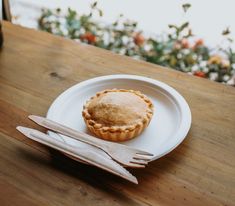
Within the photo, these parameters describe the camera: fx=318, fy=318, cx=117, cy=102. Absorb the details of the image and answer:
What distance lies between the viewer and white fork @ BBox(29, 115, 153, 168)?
624mm

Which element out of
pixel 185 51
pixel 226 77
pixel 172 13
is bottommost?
pixel 226 77

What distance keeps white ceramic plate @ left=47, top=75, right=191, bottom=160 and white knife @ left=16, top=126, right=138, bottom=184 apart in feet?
0.08

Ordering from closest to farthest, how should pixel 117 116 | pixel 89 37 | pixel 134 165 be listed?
pixel 134 165 → pixel 117 116 → pixel 89 37

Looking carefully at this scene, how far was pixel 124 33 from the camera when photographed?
1552mm

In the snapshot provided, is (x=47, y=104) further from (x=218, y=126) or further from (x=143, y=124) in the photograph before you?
(x=218, y=126)

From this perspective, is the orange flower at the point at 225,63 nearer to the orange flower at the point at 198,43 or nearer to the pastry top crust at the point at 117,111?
the orange flower at the point at 198,43

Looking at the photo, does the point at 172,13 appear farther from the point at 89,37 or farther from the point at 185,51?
the point at 89,37

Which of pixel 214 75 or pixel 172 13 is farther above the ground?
pixel 172 13

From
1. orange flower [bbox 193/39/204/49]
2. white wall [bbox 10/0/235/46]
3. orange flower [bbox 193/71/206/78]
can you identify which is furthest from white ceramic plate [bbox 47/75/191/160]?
white wall [bbox 10/0/235/46]

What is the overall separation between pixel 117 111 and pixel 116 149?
0.11 metres

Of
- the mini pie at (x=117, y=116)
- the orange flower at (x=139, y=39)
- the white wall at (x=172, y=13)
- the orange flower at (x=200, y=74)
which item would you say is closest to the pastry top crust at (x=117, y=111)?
the mini pie at (x=117, y=116)

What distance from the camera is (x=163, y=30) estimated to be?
161 cm

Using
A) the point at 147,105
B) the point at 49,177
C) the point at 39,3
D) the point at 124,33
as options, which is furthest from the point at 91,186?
the point at 39,3

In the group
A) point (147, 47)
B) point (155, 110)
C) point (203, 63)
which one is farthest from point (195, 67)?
point (155, 110)
